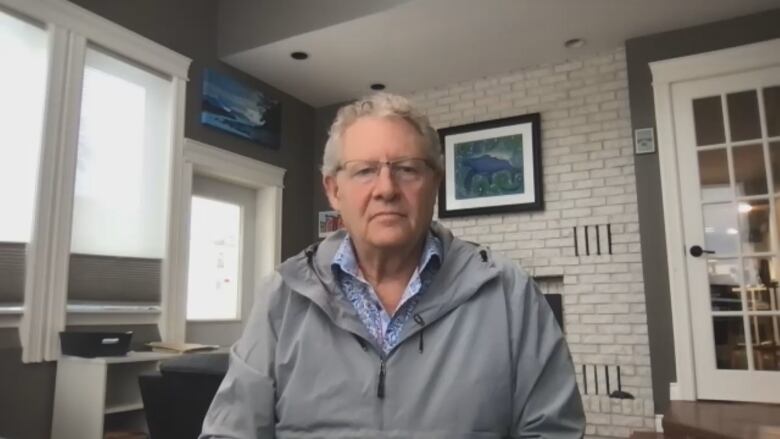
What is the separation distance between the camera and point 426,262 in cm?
120

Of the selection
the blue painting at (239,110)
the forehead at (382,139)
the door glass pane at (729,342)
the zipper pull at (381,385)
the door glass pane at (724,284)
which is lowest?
the door glass pane at (729,342)

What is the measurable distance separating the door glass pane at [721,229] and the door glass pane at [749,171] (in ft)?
0.42

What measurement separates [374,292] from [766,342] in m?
3.00

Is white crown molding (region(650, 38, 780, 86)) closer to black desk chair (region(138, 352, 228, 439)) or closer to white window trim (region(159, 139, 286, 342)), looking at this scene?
white window trim (region(159, 139, 286, 342))

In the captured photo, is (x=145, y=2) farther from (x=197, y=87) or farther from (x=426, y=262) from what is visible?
(x=426, y=262)

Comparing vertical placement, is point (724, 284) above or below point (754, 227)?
below

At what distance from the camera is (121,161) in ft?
11.0

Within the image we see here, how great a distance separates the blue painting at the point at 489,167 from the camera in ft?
13.7

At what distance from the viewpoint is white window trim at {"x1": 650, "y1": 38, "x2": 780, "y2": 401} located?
11.2 feet

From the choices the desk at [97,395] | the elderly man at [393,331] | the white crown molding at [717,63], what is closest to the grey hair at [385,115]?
the elderly man at [393,331]

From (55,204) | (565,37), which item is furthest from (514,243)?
(55,204)

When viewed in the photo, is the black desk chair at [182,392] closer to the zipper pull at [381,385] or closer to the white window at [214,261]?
the zipper pull at [381,385]

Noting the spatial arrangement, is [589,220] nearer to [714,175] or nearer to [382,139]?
[714,175]

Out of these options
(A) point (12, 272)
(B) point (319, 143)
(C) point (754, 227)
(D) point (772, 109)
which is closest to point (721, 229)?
(C) point (754, 227)
